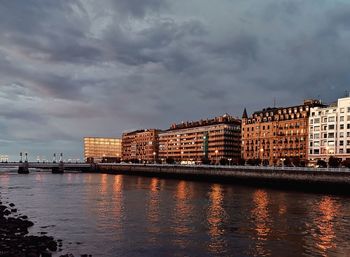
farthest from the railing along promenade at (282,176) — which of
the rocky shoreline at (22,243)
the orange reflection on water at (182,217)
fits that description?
the rocky shoreline at (22,243)

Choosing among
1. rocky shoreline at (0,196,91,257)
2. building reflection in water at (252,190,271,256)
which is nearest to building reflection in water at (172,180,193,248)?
building reflection in water at (252,190,271,256)

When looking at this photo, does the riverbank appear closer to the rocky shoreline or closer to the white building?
the white building

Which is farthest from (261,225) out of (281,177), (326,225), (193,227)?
(281,177)

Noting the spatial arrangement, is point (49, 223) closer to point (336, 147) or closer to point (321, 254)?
point (321, 254)

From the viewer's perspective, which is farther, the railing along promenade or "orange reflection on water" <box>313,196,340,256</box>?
the railing along promenade

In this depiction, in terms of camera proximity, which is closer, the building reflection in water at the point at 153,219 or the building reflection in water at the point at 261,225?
the building reflection in water at the point at 261,225

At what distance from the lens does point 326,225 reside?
52.9 meters

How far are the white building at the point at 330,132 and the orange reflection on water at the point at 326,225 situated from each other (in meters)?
97.9

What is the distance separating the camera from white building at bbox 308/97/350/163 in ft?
557

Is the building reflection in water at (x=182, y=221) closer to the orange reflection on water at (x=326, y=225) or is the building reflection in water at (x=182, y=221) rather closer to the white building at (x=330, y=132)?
the orange reflection on water at (x=326, y=225)

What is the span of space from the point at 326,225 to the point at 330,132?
434ft

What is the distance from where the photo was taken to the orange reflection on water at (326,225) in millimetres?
41969

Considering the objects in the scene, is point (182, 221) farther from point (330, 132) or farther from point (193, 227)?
point (330, 132)

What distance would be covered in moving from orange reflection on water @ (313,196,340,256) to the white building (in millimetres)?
97865
